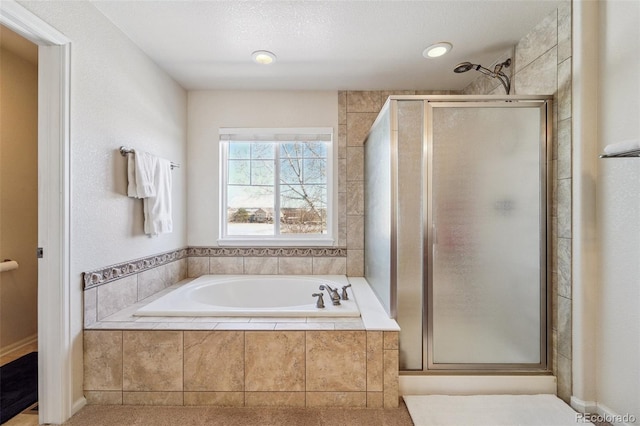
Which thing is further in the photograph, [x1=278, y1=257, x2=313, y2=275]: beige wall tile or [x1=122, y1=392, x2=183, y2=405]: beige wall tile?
[x1=278, y1=257, x2=313, y2=275]: beige wall tile

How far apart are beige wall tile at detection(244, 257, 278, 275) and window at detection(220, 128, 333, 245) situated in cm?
22

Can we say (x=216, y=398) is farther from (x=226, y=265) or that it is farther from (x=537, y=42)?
(x=537, y=42)

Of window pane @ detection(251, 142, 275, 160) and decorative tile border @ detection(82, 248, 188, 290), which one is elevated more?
window pane @ detection(251, 142, 275, 160)

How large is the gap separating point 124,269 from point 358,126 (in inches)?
87.9

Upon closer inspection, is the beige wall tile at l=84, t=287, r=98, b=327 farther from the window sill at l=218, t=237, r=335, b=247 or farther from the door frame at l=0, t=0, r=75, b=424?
the window sill at l=218, t=237, r=335, b=247

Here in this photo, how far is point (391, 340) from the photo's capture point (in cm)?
159

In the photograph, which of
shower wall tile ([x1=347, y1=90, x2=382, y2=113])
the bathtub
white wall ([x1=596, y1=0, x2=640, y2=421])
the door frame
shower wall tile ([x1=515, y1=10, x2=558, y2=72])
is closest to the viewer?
white wall ([x1=596, y1=0, x2=640, y2=421])

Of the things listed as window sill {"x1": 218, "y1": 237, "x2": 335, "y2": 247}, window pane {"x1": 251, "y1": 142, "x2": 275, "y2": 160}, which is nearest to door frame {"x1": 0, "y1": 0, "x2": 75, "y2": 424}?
window sill {"x1": 218, "y1": 237, "x2": 335, "y2": 247}

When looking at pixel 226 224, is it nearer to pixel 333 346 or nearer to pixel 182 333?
pixel 182 333

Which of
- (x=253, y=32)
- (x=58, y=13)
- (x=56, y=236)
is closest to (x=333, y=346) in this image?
(x=56, y=236)

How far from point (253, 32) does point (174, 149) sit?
1276 millimetres

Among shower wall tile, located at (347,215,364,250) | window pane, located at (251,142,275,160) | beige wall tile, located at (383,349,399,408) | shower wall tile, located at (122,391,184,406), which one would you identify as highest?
window pane, located at (251,142,275,160)

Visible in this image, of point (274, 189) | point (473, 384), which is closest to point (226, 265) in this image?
point (274, 189)

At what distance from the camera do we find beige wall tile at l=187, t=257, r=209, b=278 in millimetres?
2811
